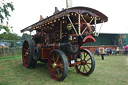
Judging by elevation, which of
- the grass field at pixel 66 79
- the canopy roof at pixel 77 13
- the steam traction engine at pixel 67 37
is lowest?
the grass field at pixel 66 79

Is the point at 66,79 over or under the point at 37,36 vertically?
under

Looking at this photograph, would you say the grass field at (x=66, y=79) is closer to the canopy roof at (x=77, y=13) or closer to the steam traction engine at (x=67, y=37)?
the steam traction engine at (x=67, y=37)

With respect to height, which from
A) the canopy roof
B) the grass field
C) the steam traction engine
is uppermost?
the canopy roof

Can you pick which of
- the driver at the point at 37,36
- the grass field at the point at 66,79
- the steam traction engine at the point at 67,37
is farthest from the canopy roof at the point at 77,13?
the grass field at the point at 66,79

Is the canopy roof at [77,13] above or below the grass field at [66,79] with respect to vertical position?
above

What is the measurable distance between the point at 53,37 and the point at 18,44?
650cm

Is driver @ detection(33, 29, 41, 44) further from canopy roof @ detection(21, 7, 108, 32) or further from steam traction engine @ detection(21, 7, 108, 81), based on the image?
canopy roof @ detection(21, 7, 108, 32)

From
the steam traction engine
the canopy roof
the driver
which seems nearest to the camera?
the canopy roof

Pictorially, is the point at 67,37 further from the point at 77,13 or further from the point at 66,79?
the point at 66,79

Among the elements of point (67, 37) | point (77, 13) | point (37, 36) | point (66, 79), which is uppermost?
point (77, 13)

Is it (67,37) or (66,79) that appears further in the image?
(67,37)

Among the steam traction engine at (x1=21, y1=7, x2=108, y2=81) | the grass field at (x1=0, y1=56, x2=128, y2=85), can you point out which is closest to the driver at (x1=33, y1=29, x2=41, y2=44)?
the steam traction engine at (x1=21, y1=7, x2=108, y2=81)

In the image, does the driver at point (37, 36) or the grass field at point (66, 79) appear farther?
the driver at point (37, 36)

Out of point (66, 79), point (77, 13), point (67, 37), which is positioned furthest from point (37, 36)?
point (77, 13)
